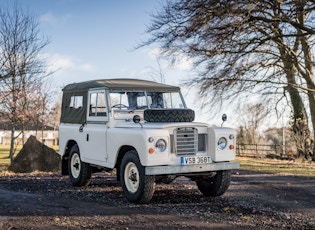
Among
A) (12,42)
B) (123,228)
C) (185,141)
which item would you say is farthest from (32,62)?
(123,228)

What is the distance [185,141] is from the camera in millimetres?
8023

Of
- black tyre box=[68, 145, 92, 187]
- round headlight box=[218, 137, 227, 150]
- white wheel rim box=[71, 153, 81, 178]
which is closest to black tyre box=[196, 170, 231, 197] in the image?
round headlight box=[218, 137, 227, 150]

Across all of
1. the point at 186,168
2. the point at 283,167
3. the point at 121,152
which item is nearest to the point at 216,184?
the point at 186,168

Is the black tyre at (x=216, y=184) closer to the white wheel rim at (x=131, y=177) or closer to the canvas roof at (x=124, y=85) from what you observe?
the white wheel rim at (x=131, y=177)

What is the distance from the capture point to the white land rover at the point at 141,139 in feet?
25.3

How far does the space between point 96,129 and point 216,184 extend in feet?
9.49

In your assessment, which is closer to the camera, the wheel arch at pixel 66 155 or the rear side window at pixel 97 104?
the rear side window at pixel 97 104

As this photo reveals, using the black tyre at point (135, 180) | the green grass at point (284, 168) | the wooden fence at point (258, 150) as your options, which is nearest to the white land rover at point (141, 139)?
the black tyre at point (135, 180)

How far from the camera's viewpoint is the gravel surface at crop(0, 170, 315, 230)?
20.6 ft

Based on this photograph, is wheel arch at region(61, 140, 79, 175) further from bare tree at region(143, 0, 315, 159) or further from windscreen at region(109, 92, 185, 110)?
bare tree at region(143, 0, 315, 159)

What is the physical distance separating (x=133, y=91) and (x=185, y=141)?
209 cm

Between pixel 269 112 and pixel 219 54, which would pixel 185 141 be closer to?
pixel 219 54

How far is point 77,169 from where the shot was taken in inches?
414

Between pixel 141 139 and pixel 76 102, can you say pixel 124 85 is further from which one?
pixel 141 139
